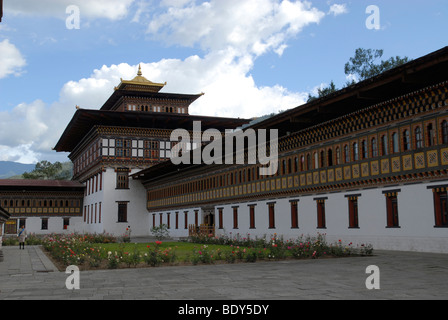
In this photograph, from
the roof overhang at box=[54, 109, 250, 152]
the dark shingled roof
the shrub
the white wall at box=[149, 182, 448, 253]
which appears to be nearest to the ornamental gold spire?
the roof overhang at box=[54, 109, 250, 152]

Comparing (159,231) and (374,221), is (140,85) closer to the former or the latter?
(159,231)

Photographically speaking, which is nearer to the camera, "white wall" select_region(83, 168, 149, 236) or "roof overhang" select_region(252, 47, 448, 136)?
"roof overhang" select_region(252, 47, 448, 136)

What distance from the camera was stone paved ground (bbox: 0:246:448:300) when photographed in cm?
929

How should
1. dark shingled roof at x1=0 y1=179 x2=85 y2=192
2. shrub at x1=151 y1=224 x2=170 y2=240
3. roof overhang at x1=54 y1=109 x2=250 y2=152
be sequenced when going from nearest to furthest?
shrub at x1=151 y1=224 x2=170 y2=240 < roof overhang at x1=54 y1=109 x2=250 y2=152 < dark shingled roof at x1=0 y1=179 x2=85 y2=192

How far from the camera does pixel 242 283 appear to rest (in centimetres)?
1128

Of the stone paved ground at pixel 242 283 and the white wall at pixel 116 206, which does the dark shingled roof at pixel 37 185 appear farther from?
the stone paved ground at pixel 242 283

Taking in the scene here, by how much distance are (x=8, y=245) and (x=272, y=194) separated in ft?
62.9

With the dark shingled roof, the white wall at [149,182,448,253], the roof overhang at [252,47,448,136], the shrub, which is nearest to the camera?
the roof overhang at [252,47,448,136]

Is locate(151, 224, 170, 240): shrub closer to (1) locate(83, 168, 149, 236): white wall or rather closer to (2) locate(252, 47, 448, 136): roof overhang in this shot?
(1) locate(83, 168, 149, 236): white wall

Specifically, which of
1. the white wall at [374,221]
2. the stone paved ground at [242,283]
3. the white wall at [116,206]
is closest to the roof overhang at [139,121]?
the white wall at [116,206]

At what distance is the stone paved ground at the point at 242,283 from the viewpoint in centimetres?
929

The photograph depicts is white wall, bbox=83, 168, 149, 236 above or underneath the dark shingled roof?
underneath

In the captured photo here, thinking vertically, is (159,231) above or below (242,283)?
above

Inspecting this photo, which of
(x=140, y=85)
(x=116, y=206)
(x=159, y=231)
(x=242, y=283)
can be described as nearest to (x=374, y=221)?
(x=242, y=283)
